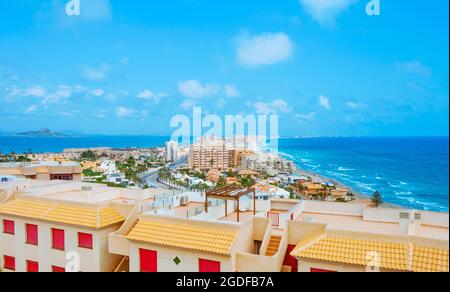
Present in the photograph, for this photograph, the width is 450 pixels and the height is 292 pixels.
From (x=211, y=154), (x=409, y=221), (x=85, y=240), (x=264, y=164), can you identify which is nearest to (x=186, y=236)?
(x=85, y=240)

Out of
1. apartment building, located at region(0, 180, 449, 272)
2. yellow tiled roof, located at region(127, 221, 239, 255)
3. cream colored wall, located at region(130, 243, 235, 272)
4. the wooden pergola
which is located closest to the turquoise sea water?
apartment building, located at region(0, 180, 449, 272)

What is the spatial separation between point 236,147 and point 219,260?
6998 centimetres

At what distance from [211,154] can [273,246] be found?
73.6 metres

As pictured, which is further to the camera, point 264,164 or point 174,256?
point 264,164

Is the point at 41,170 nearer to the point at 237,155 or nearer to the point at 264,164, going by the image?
the point at 237,155

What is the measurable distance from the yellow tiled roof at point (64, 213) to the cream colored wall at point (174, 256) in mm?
1486

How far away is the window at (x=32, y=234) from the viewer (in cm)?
1130

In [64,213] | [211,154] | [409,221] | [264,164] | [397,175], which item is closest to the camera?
[409,221]

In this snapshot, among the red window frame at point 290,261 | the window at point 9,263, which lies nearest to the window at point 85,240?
the window at point 9,263

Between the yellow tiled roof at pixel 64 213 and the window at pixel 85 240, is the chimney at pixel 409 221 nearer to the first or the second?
the yellow tiled roof at pixel 64 213

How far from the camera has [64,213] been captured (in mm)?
10953

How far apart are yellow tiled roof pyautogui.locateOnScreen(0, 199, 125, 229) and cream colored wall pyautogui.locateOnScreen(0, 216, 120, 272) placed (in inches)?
9.3
